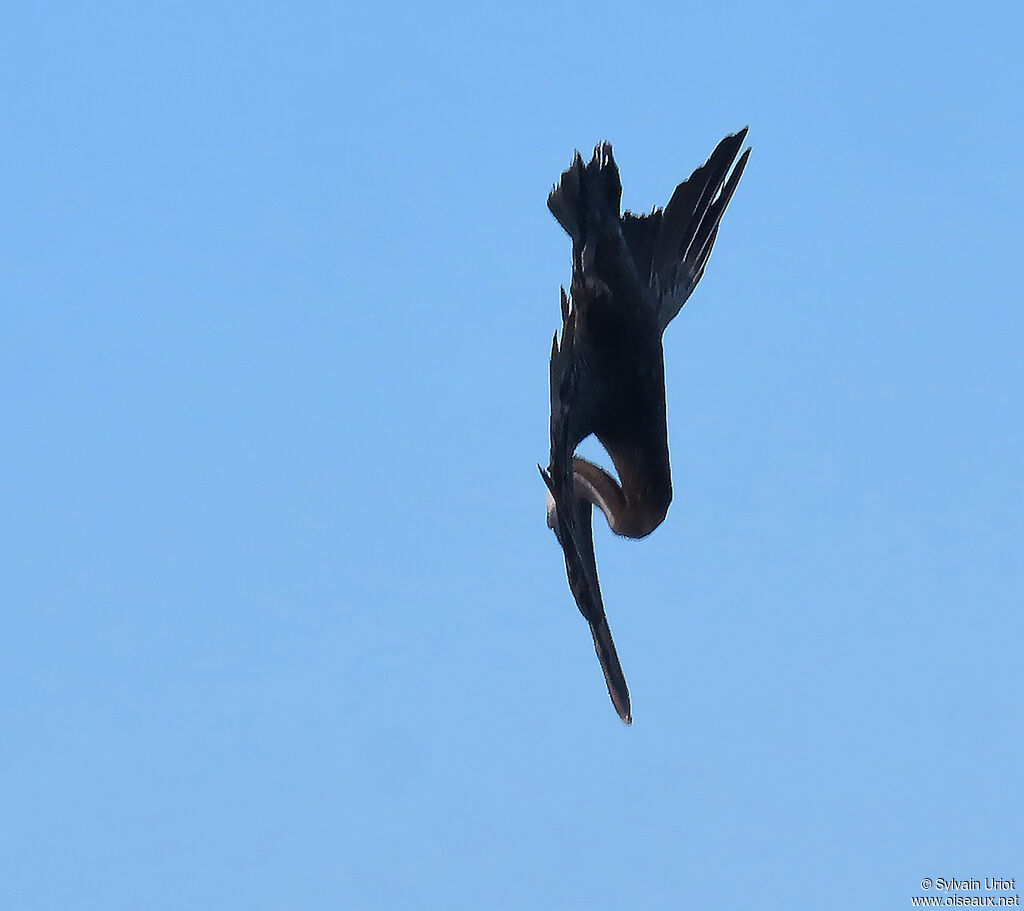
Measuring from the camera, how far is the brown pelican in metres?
5.95

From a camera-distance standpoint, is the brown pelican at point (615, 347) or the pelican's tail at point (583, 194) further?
the pelican's tail at point (583, 194)

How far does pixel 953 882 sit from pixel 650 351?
3740mm

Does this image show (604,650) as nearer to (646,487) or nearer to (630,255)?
(646,487)

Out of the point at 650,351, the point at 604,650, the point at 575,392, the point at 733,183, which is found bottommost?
the point at 604,650

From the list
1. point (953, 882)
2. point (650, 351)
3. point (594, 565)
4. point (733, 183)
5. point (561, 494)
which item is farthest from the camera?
point (953, 882)

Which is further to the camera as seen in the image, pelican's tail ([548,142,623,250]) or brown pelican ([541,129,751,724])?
pelican's tail ([548,142,623,250])

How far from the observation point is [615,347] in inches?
259

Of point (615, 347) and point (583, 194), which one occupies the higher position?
point (583, 194)

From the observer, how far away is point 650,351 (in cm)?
673

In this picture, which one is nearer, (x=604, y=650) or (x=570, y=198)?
(x=604, y=650)

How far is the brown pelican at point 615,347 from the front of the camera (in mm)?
5945

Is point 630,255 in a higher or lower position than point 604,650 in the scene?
higher

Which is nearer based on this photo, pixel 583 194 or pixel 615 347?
pixel 583 194

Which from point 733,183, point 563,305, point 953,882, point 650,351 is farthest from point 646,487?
point 953,882
